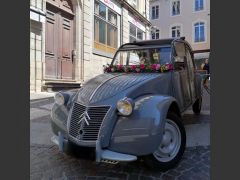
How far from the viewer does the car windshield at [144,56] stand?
4738 mm

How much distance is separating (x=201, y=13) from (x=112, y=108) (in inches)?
1232

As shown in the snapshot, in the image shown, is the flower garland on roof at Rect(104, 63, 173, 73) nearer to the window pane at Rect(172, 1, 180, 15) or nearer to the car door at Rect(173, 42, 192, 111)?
the car door at Rect(173, 42, 192, 111)

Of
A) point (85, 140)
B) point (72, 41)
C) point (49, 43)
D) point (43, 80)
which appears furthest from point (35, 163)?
point (72, 41)

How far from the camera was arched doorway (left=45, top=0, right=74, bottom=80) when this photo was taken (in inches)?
445

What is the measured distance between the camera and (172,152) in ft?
11.4

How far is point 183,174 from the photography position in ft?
10.7

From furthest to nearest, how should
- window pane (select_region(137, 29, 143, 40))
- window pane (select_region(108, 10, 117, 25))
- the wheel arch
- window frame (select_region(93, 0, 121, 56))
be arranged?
window pane (select_region(137, 29, 143, 40)), window pane (select_region(108, 10, 117, 25)), window frame (select_region(93, 0, 121, 56)), the wheel arch

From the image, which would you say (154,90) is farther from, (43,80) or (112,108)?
(43,80)

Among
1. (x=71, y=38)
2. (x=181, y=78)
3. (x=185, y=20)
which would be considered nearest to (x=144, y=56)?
(x=181, y=78)

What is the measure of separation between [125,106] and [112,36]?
48.2 feet

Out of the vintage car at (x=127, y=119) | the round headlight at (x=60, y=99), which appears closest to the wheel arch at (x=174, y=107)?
the vintage car at (x=127, y=119)

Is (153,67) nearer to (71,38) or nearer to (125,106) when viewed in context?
(125,106)

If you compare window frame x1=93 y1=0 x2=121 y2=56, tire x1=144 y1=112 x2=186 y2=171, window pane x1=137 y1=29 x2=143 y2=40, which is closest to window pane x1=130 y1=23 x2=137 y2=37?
window pane x1=137 y1=29 x2=143 y2=40

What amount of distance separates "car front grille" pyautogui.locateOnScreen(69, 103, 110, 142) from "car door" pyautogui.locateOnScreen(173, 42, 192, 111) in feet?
5.63
